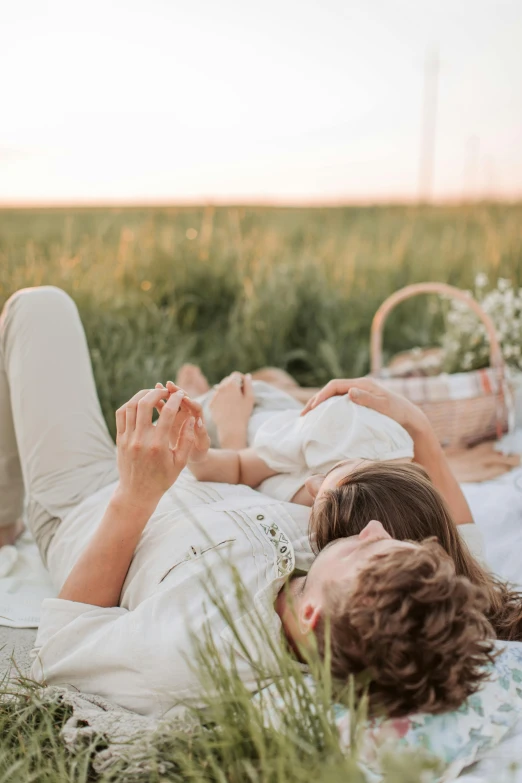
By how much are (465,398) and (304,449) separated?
5.06 ft

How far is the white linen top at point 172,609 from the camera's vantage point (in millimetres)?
1325

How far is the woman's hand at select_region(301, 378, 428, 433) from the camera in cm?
183

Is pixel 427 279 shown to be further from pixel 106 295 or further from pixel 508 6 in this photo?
pixel 508 6

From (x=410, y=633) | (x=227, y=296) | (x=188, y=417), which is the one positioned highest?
(x=227, y=296)

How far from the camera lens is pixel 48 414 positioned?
204 centimetres

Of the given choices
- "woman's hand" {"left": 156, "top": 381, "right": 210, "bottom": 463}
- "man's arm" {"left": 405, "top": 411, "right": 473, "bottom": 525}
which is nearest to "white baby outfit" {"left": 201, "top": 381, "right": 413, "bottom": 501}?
"man's arm" {"left": 405, "top": 411, "right": 473, "bottom": 525}

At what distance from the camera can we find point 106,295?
389cm

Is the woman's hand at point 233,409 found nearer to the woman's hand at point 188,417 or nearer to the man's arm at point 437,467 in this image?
the woman's hand at point 188,417

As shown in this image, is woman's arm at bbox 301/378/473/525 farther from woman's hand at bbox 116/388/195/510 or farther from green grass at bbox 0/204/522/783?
green grass at bbox 0/204/522/783

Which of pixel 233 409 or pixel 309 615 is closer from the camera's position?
pixel 309 615

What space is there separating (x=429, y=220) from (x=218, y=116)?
5.32m

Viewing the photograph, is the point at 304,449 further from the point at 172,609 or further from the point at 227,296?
the point at 227,296

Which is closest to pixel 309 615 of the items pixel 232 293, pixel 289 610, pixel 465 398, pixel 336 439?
pixel 289 610

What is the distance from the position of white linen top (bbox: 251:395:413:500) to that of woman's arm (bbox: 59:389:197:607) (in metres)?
0.35
